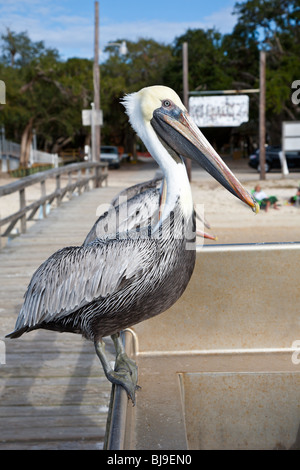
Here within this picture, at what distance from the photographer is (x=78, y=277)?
63.6 inches

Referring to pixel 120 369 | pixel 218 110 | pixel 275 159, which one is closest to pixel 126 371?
pixel 120 369

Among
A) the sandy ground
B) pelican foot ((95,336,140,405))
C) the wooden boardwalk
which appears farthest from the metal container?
the sandy ground

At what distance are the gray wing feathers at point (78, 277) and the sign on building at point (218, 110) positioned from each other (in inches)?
527

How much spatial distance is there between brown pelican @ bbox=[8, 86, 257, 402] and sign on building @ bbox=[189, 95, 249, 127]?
13.3 metres

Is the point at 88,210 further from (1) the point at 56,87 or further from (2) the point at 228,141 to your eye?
(2) the point at 228,141

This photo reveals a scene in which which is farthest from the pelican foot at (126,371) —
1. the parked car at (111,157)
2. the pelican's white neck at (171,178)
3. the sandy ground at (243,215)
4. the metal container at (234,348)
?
the parked car at (111,157)

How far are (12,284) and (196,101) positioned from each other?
37.2 feet

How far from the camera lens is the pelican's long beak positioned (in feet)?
5.14

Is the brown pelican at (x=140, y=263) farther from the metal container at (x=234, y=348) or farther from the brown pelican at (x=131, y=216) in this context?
the brown pelican at (x=131, y=216)

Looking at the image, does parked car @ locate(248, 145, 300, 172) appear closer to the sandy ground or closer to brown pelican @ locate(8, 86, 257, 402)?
the sandy ground

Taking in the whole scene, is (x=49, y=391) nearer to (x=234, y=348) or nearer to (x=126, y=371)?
(x=234, y=348)
